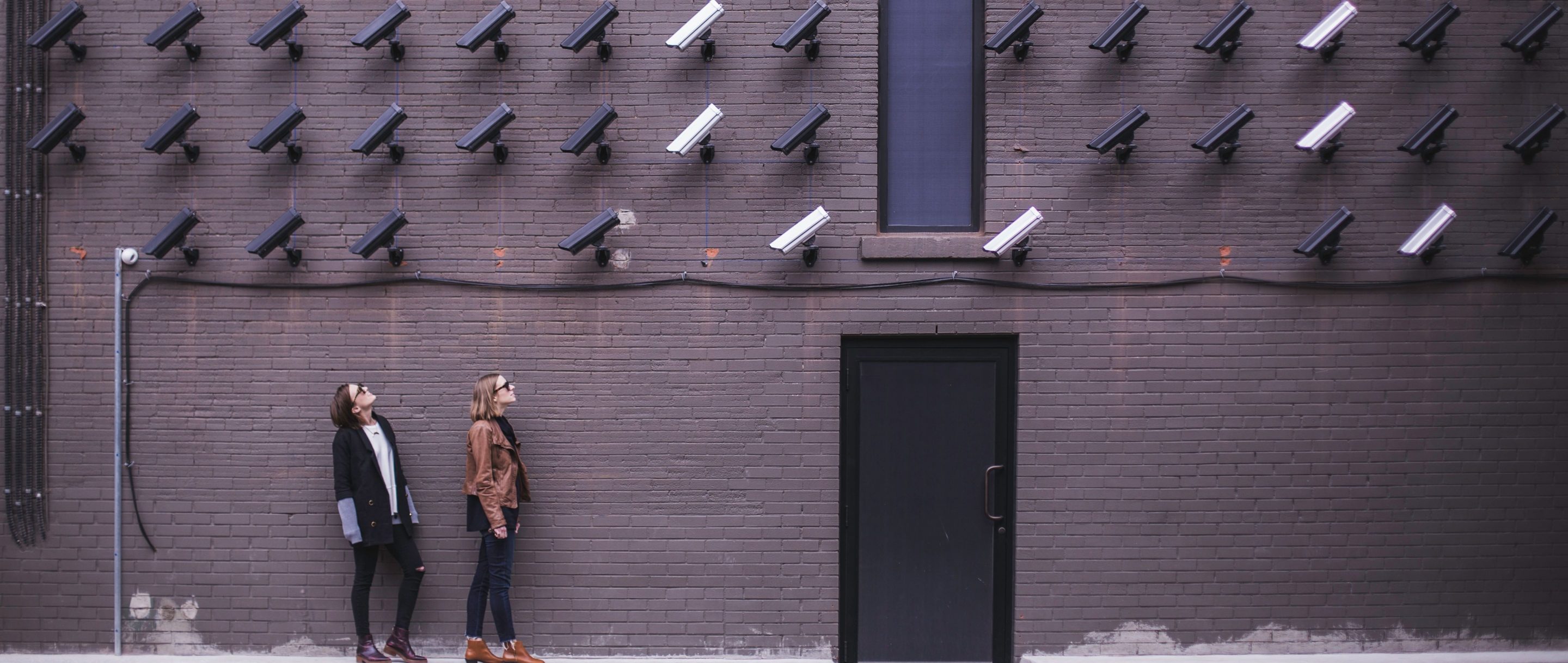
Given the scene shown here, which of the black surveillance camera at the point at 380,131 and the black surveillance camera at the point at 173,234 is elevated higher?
the black surveillance camera at the point at 380,131

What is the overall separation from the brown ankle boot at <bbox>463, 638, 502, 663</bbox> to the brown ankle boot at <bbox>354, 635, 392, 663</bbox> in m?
0.53

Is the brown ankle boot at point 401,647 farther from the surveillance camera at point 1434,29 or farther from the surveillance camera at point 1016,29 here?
the surveillance camera at point 1434,29

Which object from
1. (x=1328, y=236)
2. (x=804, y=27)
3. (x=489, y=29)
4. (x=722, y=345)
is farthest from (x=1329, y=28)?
(x=489, y=29)

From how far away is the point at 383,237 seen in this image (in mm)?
6625

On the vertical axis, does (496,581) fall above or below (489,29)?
below

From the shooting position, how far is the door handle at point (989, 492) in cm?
691

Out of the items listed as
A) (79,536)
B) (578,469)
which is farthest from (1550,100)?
(79,536)

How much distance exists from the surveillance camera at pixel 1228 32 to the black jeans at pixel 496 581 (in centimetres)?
533

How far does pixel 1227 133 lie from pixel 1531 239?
7.00 feet

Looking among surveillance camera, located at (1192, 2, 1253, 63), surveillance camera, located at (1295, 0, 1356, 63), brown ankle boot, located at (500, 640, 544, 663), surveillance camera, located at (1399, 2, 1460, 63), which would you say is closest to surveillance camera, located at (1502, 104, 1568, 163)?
surveillance camera, located at (1399, 2, 1460, 63)

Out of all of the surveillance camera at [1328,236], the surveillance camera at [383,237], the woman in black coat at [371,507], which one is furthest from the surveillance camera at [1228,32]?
the woman in black coat at [371,507]

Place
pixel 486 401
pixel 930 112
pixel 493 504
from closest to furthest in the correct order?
pixel 493 504
pixel 486 401
pixel 930 112

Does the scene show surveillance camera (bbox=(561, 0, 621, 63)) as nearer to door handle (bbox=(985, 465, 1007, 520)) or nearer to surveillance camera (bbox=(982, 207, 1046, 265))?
surveillance camera (bbox=(982, 207, 1046, 265))

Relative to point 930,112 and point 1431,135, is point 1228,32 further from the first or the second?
point 930,112
